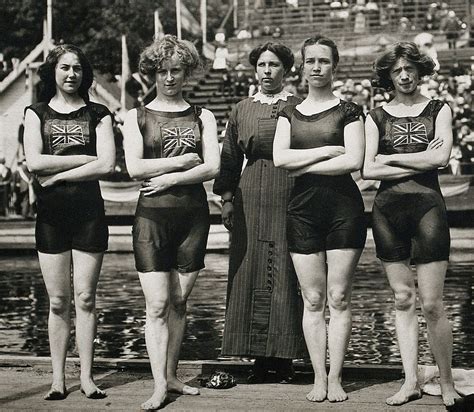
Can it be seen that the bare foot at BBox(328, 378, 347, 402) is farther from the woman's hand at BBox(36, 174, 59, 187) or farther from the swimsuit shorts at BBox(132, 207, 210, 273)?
the woman's hand at BBox(36, 174, 59, 187)

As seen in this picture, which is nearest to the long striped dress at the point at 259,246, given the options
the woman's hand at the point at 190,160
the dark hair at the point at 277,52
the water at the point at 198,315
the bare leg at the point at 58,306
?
the dark hair at the point at 277,52

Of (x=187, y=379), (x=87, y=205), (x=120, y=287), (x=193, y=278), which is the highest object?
(x=87, y=205)

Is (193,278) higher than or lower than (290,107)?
lower

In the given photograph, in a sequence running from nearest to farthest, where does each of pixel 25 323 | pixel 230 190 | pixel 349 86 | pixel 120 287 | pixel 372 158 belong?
pixel 372 158
pixel 230 190
pixel 25 323
pixel 120 287
pixel 349 86

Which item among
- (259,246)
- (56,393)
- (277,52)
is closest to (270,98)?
(277,52)

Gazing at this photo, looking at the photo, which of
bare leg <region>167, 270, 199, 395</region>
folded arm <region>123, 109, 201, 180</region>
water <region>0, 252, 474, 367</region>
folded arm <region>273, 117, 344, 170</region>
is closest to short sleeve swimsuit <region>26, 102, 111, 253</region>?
folded arm <region>123, 109, 201, 180</region>

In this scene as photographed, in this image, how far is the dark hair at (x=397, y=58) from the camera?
6480 millimetres

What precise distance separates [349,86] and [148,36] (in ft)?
51.1

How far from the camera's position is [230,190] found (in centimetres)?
720

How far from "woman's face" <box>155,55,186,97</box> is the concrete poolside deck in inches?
71.9

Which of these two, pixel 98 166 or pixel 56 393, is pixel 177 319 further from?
pixel 98 166

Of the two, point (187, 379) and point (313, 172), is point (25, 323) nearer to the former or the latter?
point (187, 379)

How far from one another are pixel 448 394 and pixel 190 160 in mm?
2007

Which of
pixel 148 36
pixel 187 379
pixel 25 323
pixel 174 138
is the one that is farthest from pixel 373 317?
pixel 148 36
